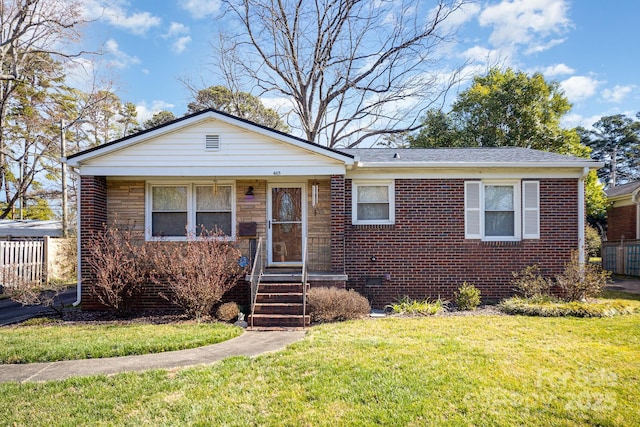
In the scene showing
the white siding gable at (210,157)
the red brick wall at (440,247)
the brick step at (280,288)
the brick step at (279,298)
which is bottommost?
the brick step at (279,298)

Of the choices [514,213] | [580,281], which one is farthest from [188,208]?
[580,281]

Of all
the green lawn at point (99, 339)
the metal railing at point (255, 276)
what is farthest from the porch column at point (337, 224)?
the green lawn at point (99, 339)

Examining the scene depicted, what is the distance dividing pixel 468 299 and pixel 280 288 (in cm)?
436

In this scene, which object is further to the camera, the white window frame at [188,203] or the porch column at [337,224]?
the white window frame at [188,203]

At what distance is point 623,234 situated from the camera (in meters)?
18.4

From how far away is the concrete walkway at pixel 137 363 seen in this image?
16.0 feet

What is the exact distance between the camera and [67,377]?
187 inches

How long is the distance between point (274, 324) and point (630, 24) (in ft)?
46.5

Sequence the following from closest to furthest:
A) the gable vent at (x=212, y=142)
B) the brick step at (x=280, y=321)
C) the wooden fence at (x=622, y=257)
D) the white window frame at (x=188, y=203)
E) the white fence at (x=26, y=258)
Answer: the brick step at (x=280, y=321) → the gable vent at (x=212, y=142) → the white window frame at (x=188, y=203) → the white fence at (x=26, y=258) → the wooden fence at (x=622, y=257)

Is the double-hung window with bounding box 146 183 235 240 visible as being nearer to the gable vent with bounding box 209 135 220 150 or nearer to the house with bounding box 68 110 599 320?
the house with bounding box 68 110 599 320

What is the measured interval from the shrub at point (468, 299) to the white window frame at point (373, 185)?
238 centimetres

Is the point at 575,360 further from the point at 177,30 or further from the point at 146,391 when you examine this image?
the point at 177,30

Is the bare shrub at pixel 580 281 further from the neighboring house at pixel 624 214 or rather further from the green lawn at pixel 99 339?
the neighboring house at pixel 624 214

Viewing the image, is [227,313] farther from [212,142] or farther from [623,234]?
[623,234]
